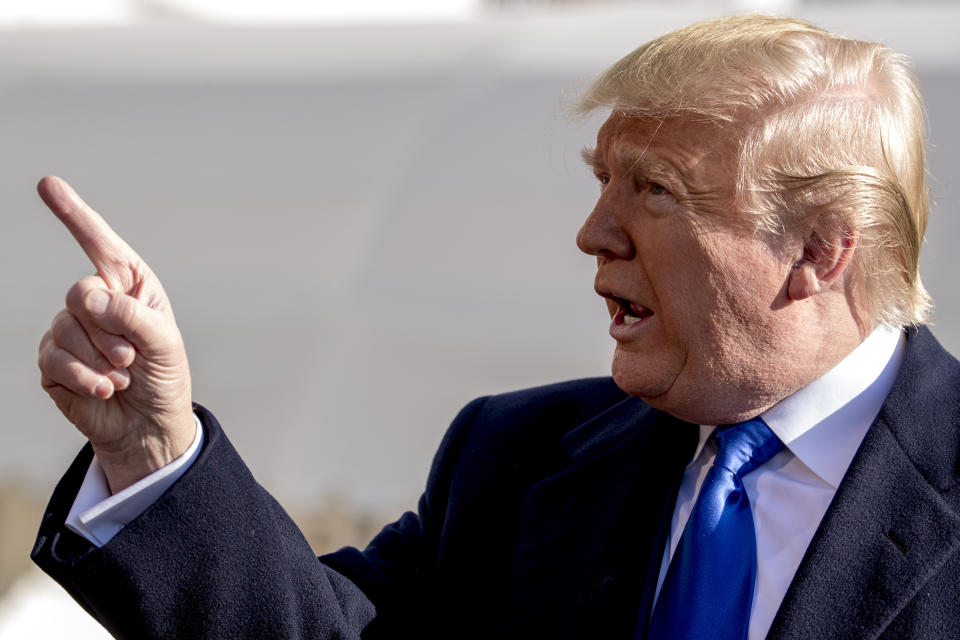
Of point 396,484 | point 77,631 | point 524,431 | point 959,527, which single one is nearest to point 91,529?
point 524,431

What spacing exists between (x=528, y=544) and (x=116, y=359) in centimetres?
84

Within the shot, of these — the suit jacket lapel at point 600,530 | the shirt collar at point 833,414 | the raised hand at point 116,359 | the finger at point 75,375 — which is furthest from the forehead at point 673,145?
the finger at point 75,375

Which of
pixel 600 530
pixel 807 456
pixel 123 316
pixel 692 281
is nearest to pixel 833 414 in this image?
pixel 807 456

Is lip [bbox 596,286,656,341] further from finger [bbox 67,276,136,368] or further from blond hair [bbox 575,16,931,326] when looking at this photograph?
finger [bbox 67,276,136,368]

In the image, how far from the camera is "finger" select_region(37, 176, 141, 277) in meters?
1.56

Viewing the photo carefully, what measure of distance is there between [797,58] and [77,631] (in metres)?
3.42

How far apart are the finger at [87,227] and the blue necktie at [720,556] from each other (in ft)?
3.20

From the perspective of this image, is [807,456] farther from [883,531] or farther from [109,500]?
[109,500]

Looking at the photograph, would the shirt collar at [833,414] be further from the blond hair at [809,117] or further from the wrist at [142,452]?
the wrist at [142,452]

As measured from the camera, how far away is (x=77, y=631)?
419 centimetres

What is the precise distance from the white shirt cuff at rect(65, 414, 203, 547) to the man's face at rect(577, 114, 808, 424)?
721mm

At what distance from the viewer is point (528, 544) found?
6.70 feet

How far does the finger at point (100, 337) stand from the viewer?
4.95 ft

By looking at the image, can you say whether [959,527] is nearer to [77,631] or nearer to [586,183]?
[77,631]
